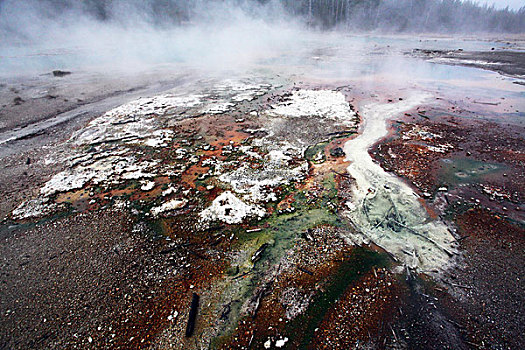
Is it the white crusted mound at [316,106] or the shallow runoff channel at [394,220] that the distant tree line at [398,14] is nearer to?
the white crusted mound at [316,106]

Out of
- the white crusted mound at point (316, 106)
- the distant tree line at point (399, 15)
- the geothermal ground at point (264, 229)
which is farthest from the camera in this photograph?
the distant tree line at point (399, 15)

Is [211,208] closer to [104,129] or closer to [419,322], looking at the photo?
[419,322]

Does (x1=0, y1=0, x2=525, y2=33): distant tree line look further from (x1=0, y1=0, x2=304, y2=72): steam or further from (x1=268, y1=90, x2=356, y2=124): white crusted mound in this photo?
(x1=268, y1=90, x2=356, y2=124): white crusted mound

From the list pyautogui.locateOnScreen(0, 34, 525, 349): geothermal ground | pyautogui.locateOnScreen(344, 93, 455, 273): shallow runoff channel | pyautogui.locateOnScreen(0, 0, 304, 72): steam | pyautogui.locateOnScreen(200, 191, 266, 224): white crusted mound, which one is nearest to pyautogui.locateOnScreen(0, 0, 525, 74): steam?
pyautogui.locateOnScreen(0, 0, 304, 72): steam

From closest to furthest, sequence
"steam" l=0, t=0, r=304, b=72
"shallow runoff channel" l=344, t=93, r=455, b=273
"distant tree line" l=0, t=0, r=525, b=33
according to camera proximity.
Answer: "shallow runoff channel" l=344, t=93, r=455, b=273 < "steam" l=0, t=0, r=304, b=72 < "distant tree line" l=0, t=0, r=525, b=33

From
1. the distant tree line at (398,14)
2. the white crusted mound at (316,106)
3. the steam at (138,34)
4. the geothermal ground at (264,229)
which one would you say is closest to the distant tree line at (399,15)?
the distant tree line at (398,14)

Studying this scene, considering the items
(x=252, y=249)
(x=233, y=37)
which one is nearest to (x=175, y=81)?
(x=252, y=249)
